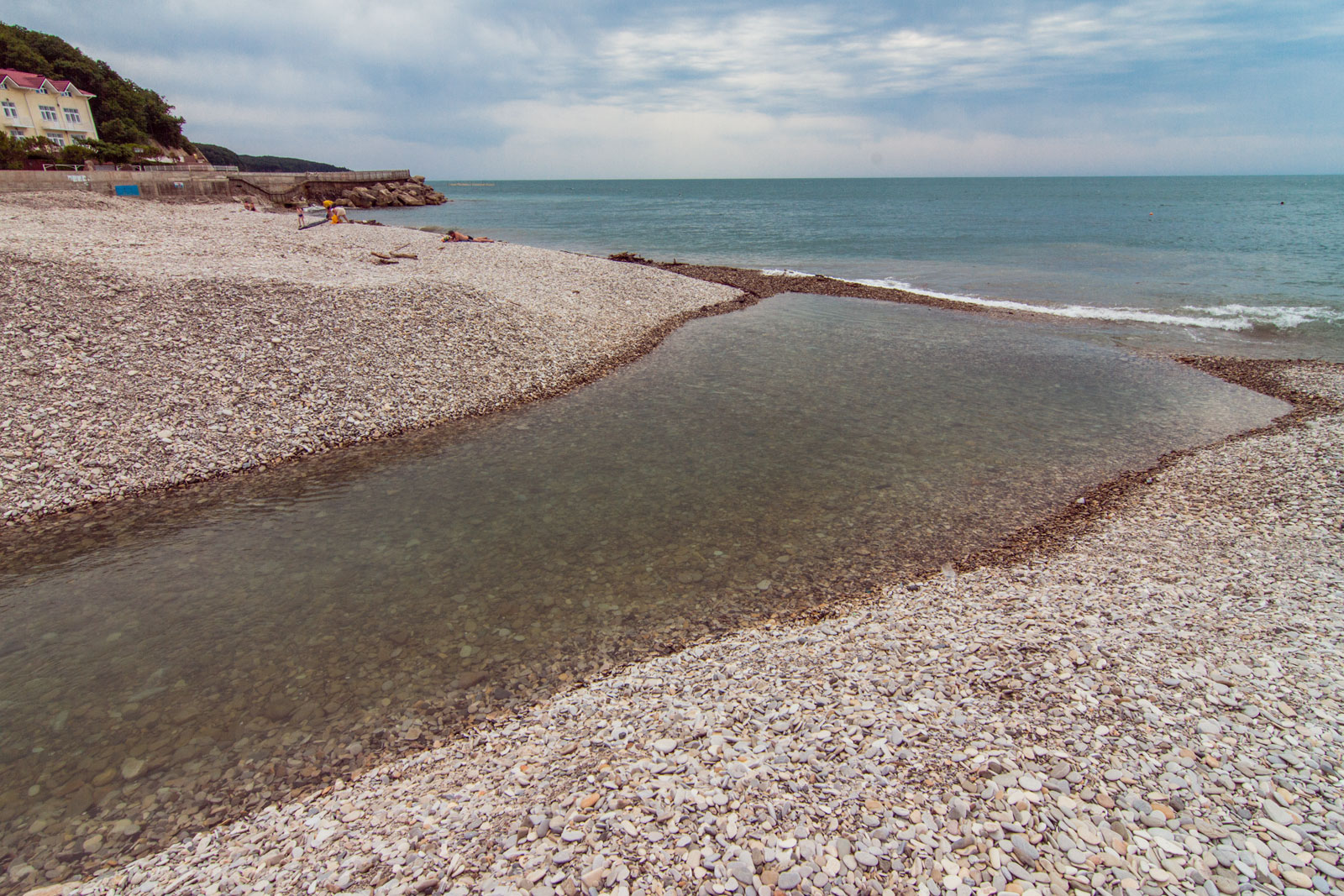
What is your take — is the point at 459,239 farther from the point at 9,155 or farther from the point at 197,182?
the point at 9,155

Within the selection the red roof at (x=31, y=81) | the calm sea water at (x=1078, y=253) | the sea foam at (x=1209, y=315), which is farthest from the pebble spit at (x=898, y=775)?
the red roof at (x=31, y=81)

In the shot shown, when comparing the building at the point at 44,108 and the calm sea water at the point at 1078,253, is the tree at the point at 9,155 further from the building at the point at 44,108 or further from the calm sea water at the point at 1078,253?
the calm sea water at the point at 1078,253

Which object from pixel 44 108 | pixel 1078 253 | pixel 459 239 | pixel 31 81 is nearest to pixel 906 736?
pixel 459 239

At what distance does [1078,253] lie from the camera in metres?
51.7

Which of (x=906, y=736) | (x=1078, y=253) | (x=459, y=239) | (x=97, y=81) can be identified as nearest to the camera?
(x=906, y=736)

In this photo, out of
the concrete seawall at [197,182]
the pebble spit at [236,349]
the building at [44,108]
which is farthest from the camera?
the building at [44,108]

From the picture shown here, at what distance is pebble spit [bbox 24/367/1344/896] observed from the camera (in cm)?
498

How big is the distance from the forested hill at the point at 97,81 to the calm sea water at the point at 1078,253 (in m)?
40.5

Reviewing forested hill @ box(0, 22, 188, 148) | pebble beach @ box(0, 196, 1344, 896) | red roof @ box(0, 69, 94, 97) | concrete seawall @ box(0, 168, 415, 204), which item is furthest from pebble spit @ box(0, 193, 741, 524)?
forested hill @ box(0, 22, 188, 148)

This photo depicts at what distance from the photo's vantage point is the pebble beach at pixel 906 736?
5.05 m

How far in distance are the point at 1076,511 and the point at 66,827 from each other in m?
15.7

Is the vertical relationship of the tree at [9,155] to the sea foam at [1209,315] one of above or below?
above

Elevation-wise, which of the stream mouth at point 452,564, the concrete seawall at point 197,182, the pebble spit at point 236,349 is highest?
the concrete seawall at point 197,182

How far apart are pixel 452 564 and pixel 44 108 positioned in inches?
4314
